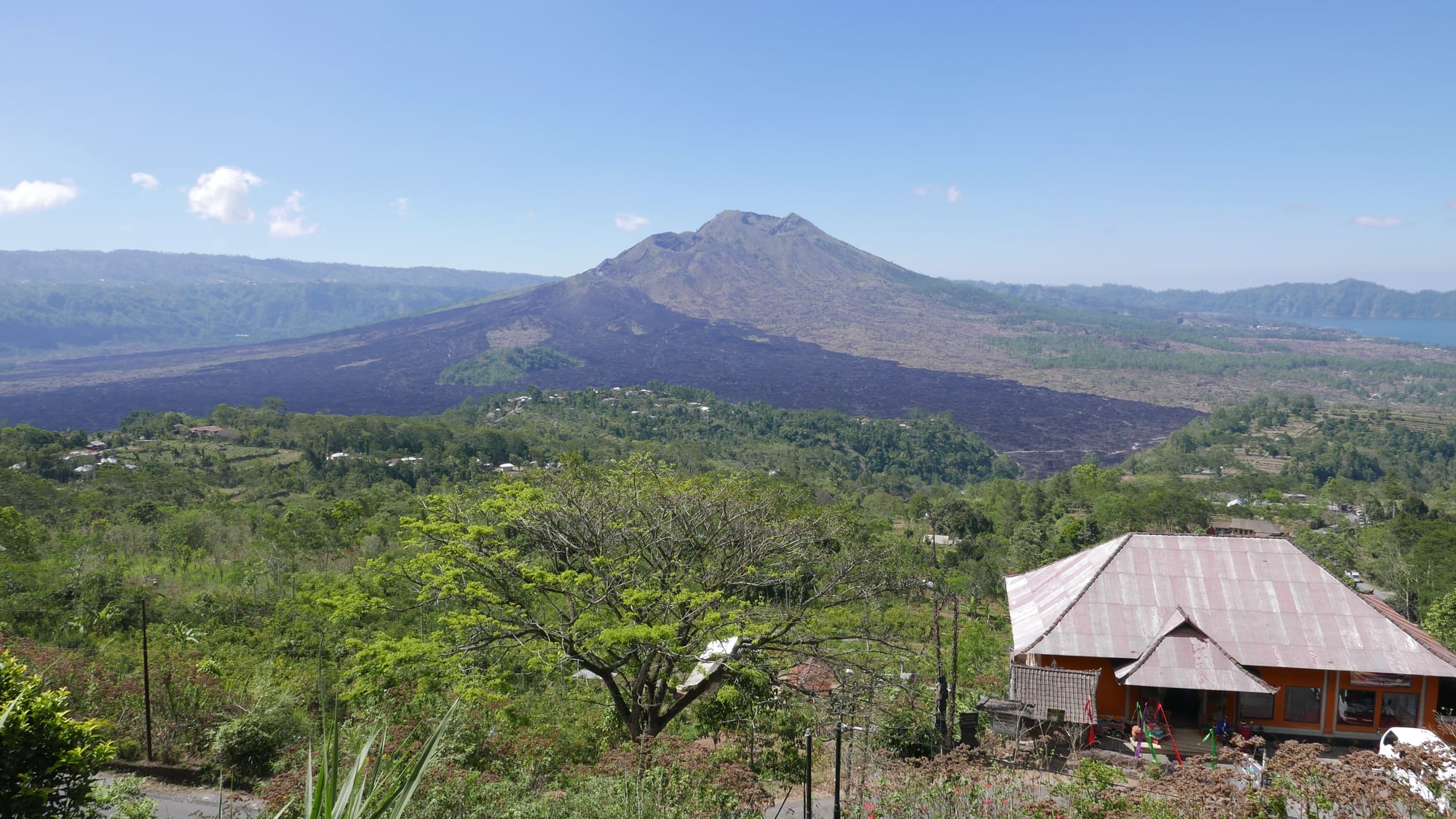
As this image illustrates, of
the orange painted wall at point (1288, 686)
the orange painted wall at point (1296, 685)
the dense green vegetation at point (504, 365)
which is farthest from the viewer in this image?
the dense green vegetation at point (504, 365)

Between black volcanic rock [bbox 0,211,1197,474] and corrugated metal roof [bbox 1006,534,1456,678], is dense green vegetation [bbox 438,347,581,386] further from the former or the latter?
corrugated metal roof [bbox 1006,534,1456,678]

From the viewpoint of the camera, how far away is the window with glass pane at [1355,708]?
10375mm

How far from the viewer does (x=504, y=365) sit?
108750 mm

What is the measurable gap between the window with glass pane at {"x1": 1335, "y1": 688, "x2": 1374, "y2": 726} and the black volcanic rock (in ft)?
178

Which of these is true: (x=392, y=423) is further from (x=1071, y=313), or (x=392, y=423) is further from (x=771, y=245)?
(x=1071, y=313)

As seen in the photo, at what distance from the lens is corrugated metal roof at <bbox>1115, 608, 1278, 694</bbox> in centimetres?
968

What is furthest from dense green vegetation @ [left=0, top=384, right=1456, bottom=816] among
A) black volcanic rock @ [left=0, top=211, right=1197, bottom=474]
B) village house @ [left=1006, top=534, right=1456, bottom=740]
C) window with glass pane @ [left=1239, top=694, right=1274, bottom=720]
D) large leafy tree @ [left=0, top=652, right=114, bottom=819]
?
black volcanic rock @ [left=0, top=211, right=1197, bottom=474]

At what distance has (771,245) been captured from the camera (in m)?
188

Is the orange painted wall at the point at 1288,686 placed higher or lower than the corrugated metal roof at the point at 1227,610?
lower

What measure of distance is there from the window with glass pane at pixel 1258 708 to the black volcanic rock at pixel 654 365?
54661 millimetres

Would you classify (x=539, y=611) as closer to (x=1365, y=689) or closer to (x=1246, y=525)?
(x=1365, y=689)

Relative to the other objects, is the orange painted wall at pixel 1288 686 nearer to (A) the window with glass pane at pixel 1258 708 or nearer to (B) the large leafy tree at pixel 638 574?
(A) the window with glass pane at pixel 1258 708

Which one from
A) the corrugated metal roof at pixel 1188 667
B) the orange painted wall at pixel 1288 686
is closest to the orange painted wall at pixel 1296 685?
the orange painted wall at pixel 1288 686

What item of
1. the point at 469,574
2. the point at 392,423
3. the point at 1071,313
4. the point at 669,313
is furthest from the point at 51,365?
the point at 1071,313
